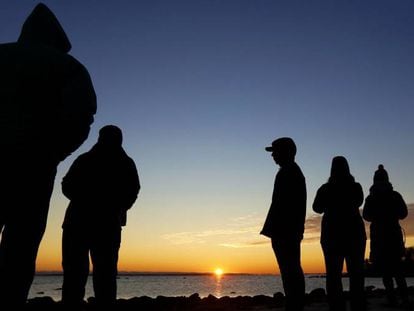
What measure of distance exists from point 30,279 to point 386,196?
6.39m

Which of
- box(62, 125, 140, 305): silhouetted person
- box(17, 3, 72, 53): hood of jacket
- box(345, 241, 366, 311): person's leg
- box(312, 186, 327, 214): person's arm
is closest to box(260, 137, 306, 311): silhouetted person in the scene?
box(312, 186, 327, 214): person's arm

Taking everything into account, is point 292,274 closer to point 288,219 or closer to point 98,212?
point 288,219

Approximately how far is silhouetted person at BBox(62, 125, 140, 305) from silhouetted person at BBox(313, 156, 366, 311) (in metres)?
2.58

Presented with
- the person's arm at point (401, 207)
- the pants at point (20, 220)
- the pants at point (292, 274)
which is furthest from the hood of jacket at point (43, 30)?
the person's arm at point (401, 207)

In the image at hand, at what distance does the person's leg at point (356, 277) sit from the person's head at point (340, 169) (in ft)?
2.86

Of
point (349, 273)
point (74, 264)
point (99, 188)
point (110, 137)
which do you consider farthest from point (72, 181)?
point (349, 273)

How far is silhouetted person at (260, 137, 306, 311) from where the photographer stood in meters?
5.10

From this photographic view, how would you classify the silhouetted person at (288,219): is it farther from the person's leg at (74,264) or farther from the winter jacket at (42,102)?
the winter jacket at (42,102)

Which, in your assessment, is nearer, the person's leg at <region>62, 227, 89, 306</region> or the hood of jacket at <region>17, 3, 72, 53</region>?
the hood of jacket at <region>17, 3, 72, 53</region>

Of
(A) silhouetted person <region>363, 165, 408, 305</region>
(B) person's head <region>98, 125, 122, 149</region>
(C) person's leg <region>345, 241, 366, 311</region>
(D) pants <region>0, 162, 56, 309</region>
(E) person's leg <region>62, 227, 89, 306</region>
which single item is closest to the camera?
(D) pants <region>0, 162, 56, 309</region>

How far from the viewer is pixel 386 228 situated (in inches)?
311

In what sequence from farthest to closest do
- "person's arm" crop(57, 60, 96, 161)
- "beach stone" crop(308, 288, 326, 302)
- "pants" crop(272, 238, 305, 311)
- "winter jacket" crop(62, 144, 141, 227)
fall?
1. "beach stone" crop(308, 288, 326, 302)
2. "pants" crop(272, 238, 305, 311)
3. "winter jacket" crop(62, 144, 141, 227)
4. "person's arm" crop(57, 60, 96, 161)

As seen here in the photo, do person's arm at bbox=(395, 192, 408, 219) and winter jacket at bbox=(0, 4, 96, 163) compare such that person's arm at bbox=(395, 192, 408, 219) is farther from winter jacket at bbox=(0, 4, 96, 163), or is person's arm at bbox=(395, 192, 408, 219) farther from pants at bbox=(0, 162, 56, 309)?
pants at bbox=(0, 162, 56, 309)

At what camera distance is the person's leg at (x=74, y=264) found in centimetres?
449
